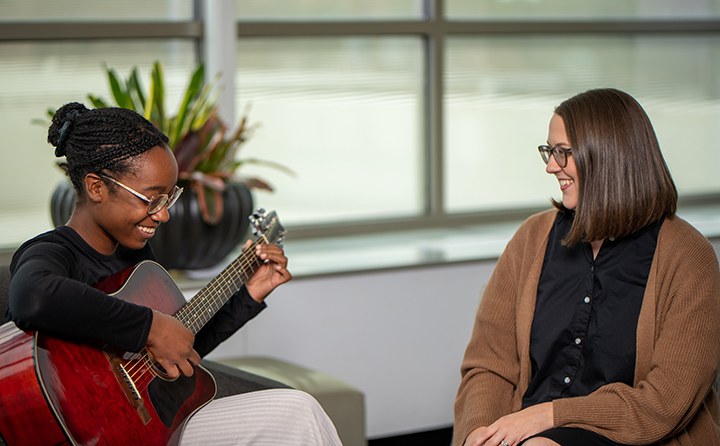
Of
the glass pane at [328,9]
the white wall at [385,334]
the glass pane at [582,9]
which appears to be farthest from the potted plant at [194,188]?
the glass pane at [582,9]

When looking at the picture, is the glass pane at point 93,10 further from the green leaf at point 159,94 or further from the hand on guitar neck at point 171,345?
the hand on guitar neck at point 171,345

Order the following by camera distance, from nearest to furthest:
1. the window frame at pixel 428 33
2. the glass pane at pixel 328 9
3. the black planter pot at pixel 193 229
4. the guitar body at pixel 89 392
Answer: the guitar body at pixel 89 392, the black planter pot at pixel 193 229, the window frame at pixel 428 33, the glass pane at pixel 328 9

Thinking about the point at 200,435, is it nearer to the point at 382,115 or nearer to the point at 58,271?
the point at 58,271

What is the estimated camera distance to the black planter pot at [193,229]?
2.58 meters

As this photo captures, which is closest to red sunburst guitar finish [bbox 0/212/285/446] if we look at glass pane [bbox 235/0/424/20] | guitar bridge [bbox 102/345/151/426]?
guitar bridge [bbox 102/345/151/426]

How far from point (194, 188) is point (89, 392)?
1.26 metres

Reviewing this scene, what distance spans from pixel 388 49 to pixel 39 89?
1.49 metres

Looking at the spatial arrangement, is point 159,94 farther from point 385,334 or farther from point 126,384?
point 126,384

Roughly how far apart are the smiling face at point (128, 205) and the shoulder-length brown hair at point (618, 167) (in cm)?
85

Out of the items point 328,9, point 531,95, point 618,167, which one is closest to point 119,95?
point 328,9

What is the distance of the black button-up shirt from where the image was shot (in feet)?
5.49

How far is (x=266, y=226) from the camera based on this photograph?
197 cm

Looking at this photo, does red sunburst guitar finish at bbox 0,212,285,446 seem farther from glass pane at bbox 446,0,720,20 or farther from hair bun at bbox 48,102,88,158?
glass pane at bbox 446,0,720,20

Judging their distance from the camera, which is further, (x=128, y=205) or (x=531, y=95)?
(x=531, y=95)
